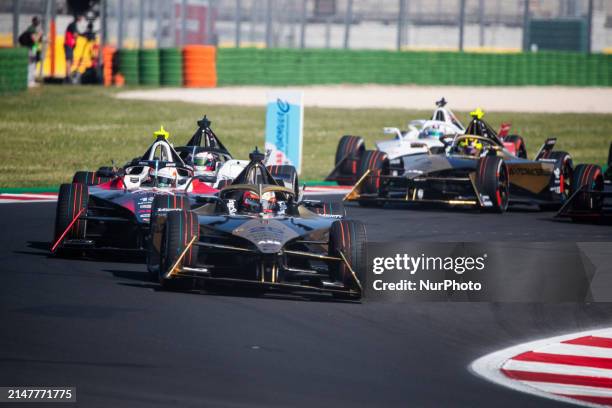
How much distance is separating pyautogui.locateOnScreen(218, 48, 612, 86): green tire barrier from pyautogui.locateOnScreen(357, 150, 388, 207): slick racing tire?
982 inches

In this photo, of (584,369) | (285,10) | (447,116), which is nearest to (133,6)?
(285,10)

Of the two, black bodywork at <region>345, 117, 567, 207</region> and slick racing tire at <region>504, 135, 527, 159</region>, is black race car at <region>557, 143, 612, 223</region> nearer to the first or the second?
black bodywork at <region>345, 117, 567, 207</region>

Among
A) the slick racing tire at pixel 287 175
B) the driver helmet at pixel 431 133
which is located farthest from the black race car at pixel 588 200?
the slick racing tire at pixel 287 175

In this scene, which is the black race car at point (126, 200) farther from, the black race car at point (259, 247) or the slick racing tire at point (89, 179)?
the black race car at point (259, 247)

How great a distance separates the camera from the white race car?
20938 millimetres

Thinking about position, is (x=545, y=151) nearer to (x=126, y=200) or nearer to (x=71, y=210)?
(x=126, y=200)

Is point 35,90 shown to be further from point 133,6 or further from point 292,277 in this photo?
point 292,277

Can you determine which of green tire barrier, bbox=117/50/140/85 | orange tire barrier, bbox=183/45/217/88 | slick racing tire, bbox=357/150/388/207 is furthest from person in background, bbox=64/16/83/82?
slick racing tire, bbox=357/150/388/207

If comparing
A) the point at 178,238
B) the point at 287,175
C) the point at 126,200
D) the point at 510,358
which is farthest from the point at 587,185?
the point at 510,358

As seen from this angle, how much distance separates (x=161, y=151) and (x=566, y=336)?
22.5 feet

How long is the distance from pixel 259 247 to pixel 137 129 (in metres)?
22.1

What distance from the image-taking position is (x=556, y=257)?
441 inches

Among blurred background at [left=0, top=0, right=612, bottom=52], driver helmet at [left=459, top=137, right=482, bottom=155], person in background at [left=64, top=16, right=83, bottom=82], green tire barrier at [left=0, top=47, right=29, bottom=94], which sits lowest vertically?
driver helmet at [left=459, top=137, right=482, bottom=155]

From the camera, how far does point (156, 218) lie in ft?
40.0
